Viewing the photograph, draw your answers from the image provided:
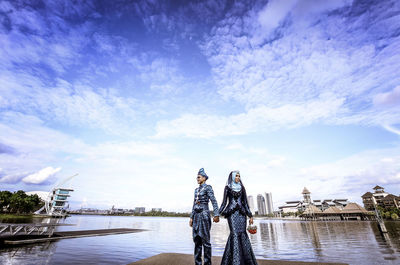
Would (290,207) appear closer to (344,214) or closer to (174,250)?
(344,214)

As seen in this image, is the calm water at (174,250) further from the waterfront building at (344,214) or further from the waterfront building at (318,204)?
the waterfront building at (318,204)

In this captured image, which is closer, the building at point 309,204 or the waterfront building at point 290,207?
the building at point 309,204

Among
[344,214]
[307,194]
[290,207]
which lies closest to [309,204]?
[307,194]

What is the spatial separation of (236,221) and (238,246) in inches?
21.7

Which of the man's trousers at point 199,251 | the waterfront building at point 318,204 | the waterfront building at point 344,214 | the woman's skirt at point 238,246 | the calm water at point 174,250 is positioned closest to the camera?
the woman's skirt at point 238,246

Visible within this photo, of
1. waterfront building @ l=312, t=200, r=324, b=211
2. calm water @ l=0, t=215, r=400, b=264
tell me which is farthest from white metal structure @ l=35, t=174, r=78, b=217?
waterfront building @ l=312, t=200, r=324, b=211

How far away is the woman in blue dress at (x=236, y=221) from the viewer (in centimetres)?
470

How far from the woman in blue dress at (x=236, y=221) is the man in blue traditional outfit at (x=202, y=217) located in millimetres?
386

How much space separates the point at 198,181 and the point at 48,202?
112974 mm

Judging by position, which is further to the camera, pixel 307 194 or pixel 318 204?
pixel 318 204

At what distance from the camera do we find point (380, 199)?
9156 cm

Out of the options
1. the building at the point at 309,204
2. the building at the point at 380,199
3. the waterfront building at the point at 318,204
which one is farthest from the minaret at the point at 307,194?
the building at the point at 380,199

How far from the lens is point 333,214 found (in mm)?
84000

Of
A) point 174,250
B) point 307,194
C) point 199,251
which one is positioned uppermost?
point 307,194
